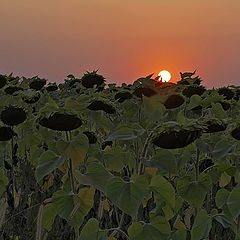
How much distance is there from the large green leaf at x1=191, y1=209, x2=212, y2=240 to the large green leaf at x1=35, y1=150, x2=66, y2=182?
669 millimetres

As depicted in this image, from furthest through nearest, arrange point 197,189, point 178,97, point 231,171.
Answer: point 178,97 < point 231,171 < point 197,189

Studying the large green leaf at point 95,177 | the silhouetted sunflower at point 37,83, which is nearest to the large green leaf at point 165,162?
the large green leaf at point 95,177

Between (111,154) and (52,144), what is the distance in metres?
0.33

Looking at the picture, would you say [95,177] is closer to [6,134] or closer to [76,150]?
[76,150]

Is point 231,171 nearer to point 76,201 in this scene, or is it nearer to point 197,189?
point 197,189

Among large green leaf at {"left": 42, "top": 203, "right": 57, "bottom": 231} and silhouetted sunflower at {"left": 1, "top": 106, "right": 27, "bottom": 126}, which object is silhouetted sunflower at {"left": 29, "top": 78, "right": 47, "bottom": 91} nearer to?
silhouetted sunflower at {"left": 1, "top": 106, "right": 27, "bottom": 126}

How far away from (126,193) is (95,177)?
0.56ft

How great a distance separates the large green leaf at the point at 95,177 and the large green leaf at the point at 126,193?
0.09 m

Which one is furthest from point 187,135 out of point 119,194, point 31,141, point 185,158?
point 31,141

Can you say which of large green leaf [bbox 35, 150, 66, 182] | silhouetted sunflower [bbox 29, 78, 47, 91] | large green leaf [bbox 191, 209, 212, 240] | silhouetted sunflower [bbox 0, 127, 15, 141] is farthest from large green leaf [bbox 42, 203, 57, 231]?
silhouetted sunflower [bbox 29, 78, 47, 91]

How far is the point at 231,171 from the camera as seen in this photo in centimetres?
235

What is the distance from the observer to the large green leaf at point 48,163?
1.94 meters

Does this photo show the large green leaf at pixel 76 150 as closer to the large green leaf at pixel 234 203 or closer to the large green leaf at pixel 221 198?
the large green leaf at pixel 234 203

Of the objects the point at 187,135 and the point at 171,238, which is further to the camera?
the point at 171,238
